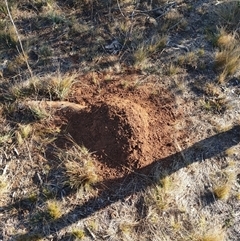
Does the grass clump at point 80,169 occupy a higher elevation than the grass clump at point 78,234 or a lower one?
higher

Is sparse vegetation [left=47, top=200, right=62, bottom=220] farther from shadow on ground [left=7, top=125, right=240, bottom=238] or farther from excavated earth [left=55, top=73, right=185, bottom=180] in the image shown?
excavated earth [left=55, top=73, right=185, bottom=180]

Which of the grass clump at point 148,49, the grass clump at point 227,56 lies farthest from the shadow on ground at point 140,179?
the grass clump at point 148,49

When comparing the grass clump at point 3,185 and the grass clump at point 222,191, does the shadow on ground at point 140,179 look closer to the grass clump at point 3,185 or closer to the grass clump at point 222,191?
the grass clump at point 222,191

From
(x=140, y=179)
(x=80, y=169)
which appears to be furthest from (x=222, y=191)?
(x=80, y=169)

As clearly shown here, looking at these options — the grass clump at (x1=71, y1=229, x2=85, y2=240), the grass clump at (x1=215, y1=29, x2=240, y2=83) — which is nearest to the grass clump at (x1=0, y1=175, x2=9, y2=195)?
the grass clump at (x1=71, y1=229, x2=85, y2=240)

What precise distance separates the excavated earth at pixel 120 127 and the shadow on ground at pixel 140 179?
0.08m

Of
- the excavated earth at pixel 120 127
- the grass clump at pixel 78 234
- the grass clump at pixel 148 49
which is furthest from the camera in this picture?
the grass clump at pixel 148 49

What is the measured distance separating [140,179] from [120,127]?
608mm

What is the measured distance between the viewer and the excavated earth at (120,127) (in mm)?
4051

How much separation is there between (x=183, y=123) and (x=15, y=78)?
219 cm

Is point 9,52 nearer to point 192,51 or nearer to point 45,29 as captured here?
point 45,29

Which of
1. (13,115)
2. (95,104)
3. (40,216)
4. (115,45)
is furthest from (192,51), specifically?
(40,216)

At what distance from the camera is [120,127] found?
13.3 ft

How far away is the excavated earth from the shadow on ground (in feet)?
0.26
